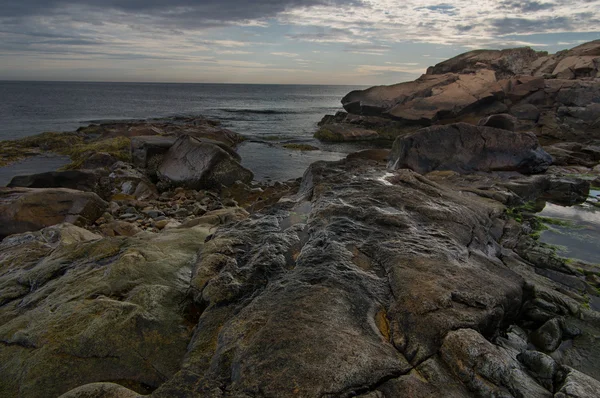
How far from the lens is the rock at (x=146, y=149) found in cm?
1784

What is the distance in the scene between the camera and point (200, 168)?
1585cm

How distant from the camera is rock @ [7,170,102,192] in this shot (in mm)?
13288

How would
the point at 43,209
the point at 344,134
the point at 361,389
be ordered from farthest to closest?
the point at 344,134 → the point at 43,209 → the point at 361,389

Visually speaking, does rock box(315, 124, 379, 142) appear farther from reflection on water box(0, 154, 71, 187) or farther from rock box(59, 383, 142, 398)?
rock box(59, 383, 142, 398)

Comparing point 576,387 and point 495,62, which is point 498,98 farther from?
point 576,387

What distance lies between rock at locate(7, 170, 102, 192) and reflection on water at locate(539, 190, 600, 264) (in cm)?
1512

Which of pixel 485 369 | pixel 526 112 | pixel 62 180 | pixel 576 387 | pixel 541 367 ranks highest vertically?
pixel 526 112

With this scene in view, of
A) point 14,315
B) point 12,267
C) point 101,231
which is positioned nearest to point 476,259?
point 14,315

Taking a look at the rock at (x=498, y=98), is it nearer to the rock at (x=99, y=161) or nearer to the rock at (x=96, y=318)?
the rock at (x=99, y=161)

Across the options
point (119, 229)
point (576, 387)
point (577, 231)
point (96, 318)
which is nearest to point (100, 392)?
point (96, 318)

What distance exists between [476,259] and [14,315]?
630cm

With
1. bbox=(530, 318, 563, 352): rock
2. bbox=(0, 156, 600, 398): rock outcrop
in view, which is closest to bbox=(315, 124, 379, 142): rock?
bbox=(0, 156, 600, 398): rock outcrop

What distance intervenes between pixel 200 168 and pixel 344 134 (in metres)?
21.5

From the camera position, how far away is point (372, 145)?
108 feet
